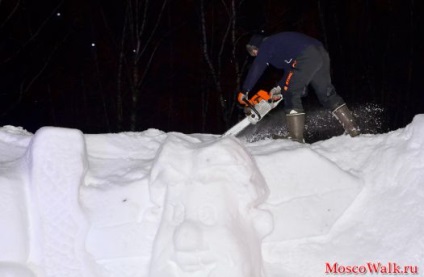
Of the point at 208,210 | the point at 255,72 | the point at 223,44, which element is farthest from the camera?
the point at 223,44

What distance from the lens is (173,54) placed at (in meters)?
20.6

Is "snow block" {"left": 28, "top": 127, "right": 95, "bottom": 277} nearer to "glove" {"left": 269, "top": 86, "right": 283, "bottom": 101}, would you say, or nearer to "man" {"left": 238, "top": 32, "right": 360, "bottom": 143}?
"man" {"left": 238, "top": 32, "right": 360, "bottom": 143}

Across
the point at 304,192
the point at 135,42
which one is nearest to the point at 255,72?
the point at 304,192

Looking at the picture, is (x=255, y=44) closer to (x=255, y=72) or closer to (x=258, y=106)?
(x=255, y=72)

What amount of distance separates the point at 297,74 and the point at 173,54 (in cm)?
1688

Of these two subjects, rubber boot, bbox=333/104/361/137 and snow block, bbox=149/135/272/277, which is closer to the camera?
snow block, bbox=149/135/272/277

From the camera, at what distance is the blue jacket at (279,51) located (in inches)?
174

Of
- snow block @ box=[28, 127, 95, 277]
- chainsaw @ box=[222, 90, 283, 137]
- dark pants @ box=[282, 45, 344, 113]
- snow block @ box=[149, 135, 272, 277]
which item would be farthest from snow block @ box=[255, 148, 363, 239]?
chainsaw @ box=[222, 90, 283, 137]

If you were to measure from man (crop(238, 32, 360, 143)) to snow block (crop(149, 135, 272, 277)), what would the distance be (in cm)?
166

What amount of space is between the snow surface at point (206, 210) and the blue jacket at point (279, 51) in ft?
5.14


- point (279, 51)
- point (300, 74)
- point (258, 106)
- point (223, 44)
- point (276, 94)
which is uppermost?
point (279, 51)

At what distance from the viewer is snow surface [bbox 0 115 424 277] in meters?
2.42

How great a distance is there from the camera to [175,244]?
2.38 metres

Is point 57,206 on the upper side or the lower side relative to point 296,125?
upper
